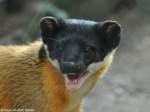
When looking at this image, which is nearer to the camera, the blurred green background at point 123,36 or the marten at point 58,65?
the marten at point 58,65

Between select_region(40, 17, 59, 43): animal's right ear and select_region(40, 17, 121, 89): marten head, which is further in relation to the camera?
select_region(40, 17, 59, 43): animal's right ear

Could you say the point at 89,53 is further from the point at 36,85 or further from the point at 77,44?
the point at 36,85

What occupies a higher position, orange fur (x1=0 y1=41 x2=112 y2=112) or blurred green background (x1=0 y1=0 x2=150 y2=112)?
orange fur (x1=0 y1=41 x2=112 y2=112)

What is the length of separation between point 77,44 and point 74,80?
0.95ft

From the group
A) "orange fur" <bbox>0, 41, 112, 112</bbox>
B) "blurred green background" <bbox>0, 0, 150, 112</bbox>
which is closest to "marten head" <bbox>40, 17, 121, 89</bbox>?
"orange fur" <bbox>0, 41, 112, 112</bbox>

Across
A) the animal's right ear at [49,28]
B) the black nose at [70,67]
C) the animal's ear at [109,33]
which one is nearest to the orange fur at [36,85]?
the animal's ear at [109,33]

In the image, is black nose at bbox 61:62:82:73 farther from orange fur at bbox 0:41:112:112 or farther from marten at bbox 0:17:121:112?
orange fur at bbox 0:41:112:112

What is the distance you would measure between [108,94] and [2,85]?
12.7 feet

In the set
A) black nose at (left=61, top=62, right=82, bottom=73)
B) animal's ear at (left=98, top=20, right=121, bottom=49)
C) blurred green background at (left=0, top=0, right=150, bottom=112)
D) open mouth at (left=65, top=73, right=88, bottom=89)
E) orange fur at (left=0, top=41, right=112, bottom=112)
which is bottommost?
blurred green background at (left=0, top=0, right=150, bottom=112)

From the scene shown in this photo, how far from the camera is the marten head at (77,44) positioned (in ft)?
15.6

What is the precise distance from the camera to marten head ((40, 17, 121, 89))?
188 inches

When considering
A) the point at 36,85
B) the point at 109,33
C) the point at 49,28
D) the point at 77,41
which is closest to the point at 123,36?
the point at 36,85

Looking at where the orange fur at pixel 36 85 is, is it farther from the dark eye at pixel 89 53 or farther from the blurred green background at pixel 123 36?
the blurred green background at pixel 123 36

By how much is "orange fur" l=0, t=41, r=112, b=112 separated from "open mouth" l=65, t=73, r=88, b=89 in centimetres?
23
